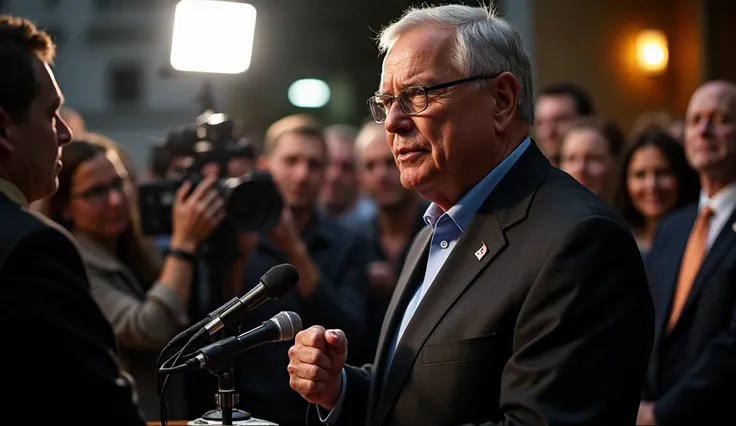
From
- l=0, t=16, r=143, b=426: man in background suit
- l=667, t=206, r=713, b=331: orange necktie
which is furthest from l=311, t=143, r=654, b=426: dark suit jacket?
l=667, t=206, r=713, b=331: orange necktie

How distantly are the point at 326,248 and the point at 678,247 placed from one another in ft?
6.17

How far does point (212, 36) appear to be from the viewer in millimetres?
5297

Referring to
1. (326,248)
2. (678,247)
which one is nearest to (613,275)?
(678,247)

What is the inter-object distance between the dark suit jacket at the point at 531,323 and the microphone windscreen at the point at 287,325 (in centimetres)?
31

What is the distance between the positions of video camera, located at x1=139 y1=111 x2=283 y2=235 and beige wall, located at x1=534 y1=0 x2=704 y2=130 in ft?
16.9

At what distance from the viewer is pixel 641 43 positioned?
33.3ft

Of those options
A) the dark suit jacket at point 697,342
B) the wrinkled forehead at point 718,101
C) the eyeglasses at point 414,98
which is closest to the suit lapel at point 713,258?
the dark suit jacket at point 697,342

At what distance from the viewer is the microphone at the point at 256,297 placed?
2.82 meters

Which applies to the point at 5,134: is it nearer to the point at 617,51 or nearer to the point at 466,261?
the point at 466,261

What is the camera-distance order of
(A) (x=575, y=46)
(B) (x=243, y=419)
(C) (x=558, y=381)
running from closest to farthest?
(C) (x=558, y=381), (B) (x=243, y=419), (A) (x=575, y=46)

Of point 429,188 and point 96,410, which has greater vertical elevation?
point 429,188

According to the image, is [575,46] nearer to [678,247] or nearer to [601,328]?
[678,247]

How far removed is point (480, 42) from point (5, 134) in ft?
4.50

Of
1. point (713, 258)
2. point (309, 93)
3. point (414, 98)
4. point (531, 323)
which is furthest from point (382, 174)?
point (309, 93)
